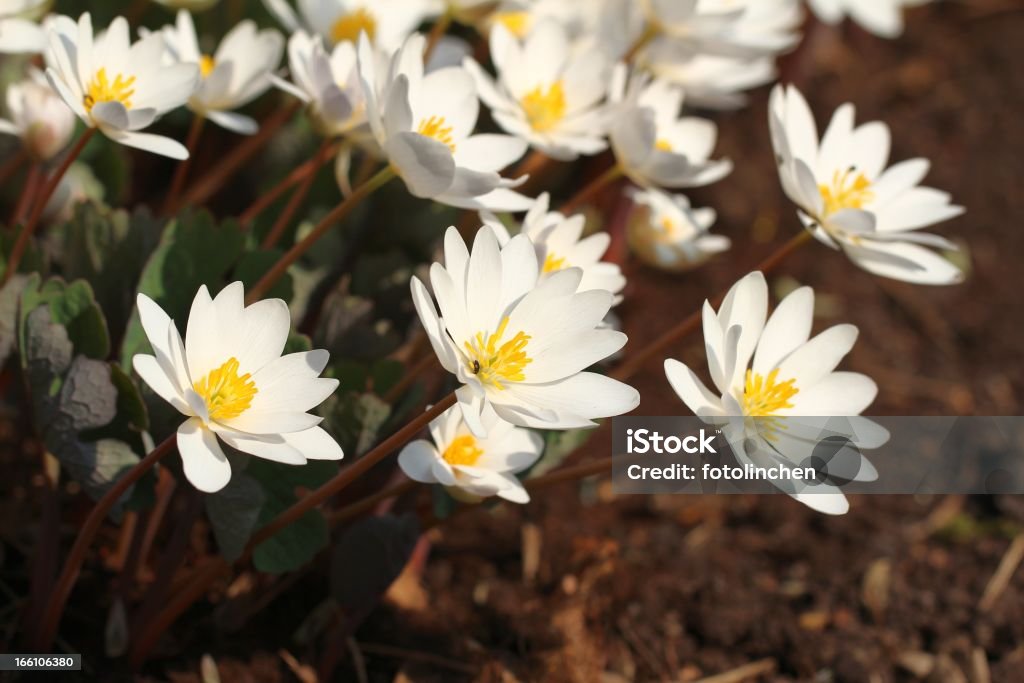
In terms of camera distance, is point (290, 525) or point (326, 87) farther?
point (326, 87)

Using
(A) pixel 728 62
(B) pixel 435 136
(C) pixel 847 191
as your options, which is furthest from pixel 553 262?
(A) pixel 728 62

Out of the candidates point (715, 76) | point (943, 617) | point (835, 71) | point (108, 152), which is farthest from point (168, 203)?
point (835, 71)

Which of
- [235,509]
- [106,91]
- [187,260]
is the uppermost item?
[106,91]

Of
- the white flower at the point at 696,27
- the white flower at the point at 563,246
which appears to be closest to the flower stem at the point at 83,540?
the white flower at the point at 563,246

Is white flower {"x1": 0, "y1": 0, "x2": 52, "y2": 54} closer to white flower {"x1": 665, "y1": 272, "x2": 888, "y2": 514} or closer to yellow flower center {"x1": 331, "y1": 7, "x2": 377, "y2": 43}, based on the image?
yellow flower center {"x1": 331, "y1": 7, "x2": 377, "y2": 43}

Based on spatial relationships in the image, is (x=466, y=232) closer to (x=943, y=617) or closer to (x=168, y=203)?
(x=168, y=203)

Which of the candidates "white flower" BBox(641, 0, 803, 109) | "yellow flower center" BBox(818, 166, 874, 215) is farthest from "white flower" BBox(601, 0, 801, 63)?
"yellow flower center" BBox(818, 166, 874, 215)

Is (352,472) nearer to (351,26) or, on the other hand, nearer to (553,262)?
(553,262)
